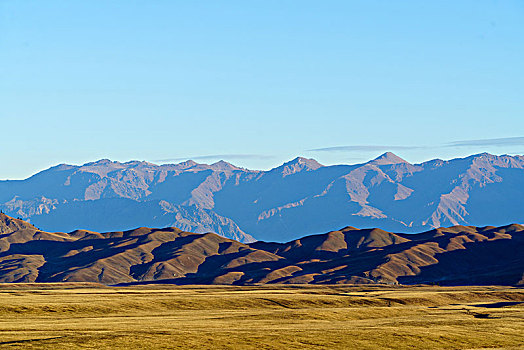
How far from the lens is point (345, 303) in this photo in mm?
161750

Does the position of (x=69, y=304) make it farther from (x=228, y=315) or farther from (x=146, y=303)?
(x=228, y=315)

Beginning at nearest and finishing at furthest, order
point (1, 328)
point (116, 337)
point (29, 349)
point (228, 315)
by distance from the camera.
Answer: point (29, 349) < point (116, 337) < point (1, 328) < point (228, 315)

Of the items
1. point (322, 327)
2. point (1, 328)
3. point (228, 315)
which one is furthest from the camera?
point (228, 315)

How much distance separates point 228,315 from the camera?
124m

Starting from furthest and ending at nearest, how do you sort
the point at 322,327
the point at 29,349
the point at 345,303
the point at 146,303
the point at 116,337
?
the point at 345,303, the point at 146,303, the point at 322,327, the point at 116,337, the point at 29,349

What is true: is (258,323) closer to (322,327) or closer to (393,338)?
(322,327)

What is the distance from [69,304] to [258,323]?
3553 cm

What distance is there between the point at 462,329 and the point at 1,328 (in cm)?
5578

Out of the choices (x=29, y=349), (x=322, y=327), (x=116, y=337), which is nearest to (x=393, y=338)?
(x=322, y=327)

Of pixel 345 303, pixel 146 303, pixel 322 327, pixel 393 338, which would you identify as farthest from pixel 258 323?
pixel 345 303

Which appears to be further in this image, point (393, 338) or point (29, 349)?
point (393, 338)

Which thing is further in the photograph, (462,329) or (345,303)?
(345,303)

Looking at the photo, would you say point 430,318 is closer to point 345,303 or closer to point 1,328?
point 345,303

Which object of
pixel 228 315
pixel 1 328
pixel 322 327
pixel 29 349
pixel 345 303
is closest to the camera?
pixel 29 349
